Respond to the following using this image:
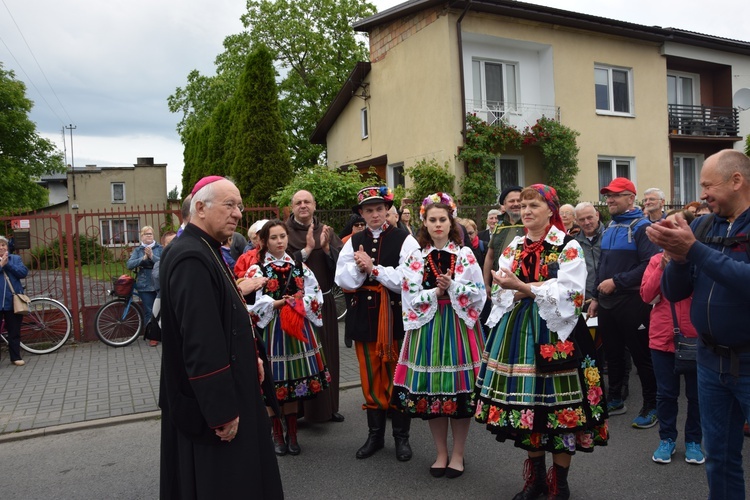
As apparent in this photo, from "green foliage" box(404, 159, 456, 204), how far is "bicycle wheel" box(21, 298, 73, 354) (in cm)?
947

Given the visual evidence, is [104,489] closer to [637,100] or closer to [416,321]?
[416,321]

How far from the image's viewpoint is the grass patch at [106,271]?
998cm

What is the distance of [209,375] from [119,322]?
8028mm

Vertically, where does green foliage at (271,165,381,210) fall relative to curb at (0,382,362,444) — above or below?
above

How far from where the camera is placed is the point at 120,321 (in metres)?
9.66

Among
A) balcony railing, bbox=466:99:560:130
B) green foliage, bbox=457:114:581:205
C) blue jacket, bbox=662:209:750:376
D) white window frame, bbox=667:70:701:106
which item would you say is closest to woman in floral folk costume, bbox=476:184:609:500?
blue jacket, bbox=662:209:750:376

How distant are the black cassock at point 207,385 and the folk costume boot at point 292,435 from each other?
2055 mm

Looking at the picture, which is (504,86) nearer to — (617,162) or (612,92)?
(612,92)

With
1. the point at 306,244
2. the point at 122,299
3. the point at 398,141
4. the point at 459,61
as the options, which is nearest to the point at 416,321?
the point at 306,244

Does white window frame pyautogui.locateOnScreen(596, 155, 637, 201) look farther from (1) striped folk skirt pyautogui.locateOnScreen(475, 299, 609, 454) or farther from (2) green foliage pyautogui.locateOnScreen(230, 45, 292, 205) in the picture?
(1) striped folk skirt pyautogui.locateOnScreen(475, 299, 609, 454)

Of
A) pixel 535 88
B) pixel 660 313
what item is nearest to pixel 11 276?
pixel 660 313

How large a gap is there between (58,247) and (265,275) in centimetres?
671

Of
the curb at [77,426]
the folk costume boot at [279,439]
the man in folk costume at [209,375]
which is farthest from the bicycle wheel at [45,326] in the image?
the man in folk costume at [209,375]

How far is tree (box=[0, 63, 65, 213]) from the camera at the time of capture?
1328 inches
